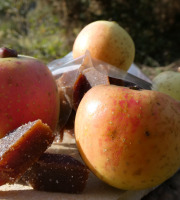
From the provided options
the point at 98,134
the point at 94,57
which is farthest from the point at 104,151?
the point at 94,57

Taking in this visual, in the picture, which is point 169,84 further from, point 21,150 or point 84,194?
point 21,150

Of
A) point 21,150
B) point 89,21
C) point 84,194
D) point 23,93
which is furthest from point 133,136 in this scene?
point 89,21

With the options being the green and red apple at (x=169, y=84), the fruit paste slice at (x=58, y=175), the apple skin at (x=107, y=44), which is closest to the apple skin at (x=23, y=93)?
the fruit paste slice at (x=58, y=175)

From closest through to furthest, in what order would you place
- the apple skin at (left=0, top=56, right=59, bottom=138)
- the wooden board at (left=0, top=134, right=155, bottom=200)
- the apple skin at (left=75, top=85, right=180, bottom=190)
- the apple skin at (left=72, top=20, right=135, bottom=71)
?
the apple skin at (left=75, top=85, right=180, bottom=190)
the wooden board at (left=0, top=134, right=155, bottom=200)
the apple skin at (left=0, top=56, right=59, bottom=138)
the apple skin at (left=72, top=20, right=135, bottom=71)

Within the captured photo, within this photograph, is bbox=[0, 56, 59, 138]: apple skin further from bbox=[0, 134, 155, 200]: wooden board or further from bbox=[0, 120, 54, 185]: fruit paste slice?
bbox=[0, 134, 155, 200]: wooden board

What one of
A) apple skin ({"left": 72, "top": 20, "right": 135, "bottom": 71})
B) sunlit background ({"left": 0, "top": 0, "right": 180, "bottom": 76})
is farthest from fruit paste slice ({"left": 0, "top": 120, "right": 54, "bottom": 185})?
sunlit background ({"left": 0, "top": 0, "right": 180, "bottom": 76})
